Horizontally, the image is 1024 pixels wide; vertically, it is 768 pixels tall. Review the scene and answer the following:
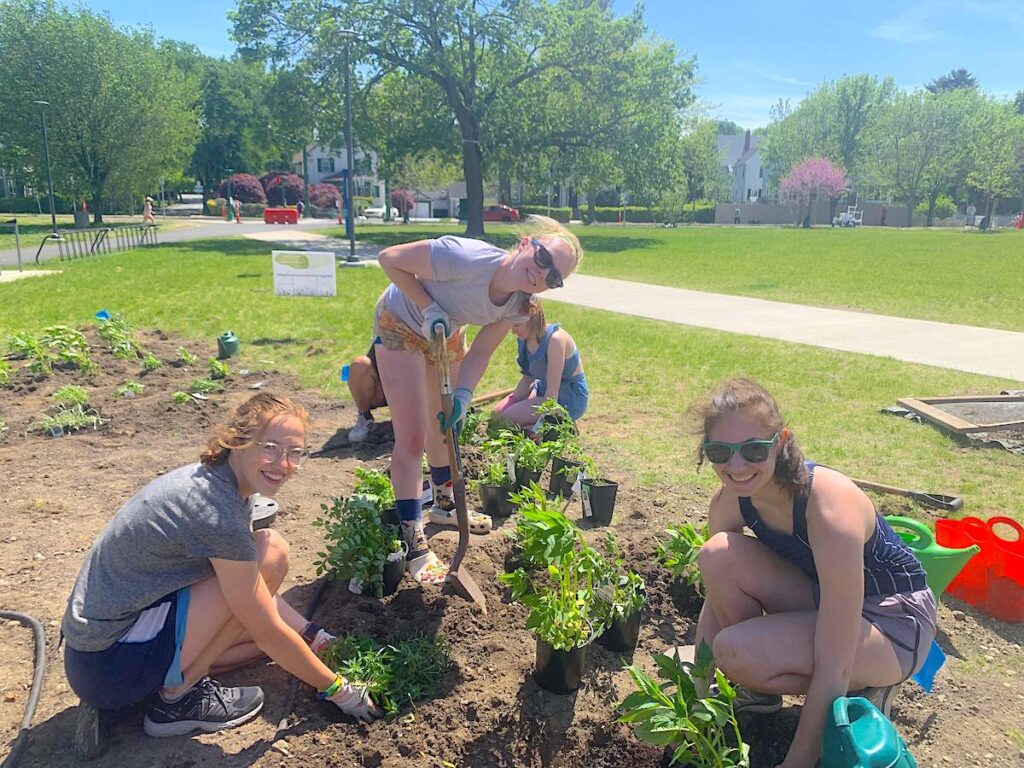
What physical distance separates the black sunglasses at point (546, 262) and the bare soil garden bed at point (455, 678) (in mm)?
1383

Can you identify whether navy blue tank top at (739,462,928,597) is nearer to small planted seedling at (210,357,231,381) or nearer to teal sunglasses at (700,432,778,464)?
teal sunglasses at (700,432,778,464)

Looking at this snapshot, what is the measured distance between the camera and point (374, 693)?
2.50 meters

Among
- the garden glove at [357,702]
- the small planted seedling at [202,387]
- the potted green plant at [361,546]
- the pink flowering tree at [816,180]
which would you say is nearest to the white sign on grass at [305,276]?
the small planted seedling at [202,387]

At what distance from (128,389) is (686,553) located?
5.33 meters

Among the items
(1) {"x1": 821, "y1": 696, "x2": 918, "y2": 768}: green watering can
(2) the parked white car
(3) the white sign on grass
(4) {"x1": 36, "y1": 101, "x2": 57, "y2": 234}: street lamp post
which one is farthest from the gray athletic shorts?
(2) the parked white car

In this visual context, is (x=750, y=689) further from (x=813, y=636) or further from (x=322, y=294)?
(x=322, y=294)

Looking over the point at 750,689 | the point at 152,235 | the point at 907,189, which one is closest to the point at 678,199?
the point at 907,189

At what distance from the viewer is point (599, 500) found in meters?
3.99

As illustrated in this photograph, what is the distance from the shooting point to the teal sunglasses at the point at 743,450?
2150 millimetres

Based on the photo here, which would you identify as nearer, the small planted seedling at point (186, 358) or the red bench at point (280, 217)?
the small planted seedling at point (186, 358)

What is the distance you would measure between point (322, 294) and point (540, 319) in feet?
28.4

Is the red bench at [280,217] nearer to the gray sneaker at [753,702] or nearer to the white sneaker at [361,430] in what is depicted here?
the white sneaker at [361,430]

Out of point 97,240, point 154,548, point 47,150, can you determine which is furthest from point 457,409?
point 47,150

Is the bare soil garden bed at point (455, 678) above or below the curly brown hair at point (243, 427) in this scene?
below
